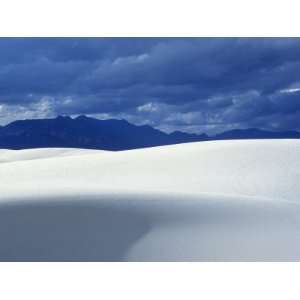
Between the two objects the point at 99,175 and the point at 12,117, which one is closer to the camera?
the point at 99,175

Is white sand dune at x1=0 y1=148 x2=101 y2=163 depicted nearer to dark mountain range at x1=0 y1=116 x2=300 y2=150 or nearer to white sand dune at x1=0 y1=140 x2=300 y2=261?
dark mountain range at x1=0 y1=116 x2=300 y2=150

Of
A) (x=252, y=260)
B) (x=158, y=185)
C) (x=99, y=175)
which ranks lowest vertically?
(x=252, y=260)

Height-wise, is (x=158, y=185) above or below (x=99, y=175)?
below

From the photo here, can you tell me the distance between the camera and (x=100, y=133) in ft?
30.9

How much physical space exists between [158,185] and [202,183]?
22.9 inches

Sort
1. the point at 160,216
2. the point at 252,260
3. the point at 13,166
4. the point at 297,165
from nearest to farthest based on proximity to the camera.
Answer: the point at 252,260 < the point at 160,216 < the point at 297,165 < the point at 13,166

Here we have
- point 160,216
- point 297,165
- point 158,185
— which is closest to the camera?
point 160,216

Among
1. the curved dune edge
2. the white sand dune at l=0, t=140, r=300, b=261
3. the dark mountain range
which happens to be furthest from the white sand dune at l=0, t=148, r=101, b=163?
the curved dune edge

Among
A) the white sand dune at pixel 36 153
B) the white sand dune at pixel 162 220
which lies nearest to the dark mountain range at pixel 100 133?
the white sand dune at pixel 162 220

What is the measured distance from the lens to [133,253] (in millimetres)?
4105

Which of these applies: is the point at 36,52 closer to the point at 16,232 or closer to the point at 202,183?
the point at 202,183

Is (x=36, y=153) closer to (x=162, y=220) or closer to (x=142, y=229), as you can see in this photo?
(x=162, y=220)

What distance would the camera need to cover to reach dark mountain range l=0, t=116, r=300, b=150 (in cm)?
835

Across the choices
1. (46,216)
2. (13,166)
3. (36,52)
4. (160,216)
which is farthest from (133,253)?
(13,166)
